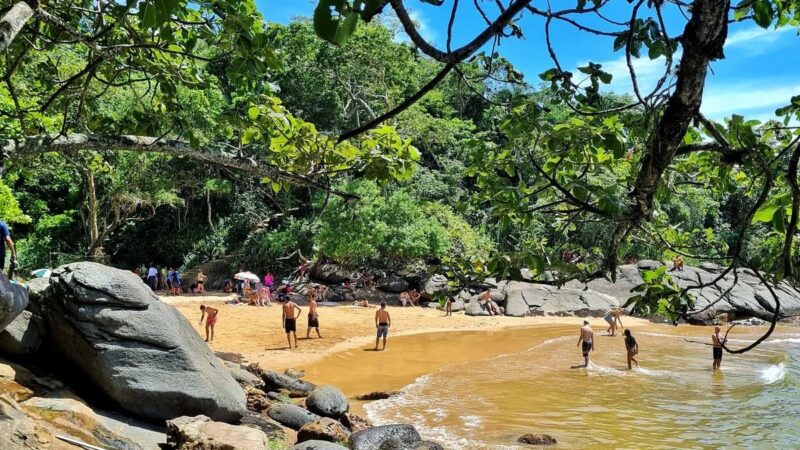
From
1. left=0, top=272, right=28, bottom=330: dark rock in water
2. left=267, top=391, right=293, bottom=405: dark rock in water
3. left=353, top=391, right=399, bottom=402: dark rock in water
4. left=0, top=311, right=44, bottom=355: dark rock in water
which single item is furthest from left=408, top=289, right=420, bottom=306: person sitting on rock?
left=0, top=272, right=28, bottom=330: dark rock in water

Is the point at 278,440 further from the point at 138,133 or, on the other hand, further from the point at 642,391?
the point at 642,391

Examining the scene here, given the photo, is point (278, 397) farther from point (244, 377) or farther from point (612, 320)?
point (612, 320)

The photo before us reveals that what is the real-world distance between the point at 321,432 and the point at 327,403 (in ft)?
5.62

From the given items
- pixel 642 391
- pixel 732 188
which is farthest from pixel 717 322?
pixel 732 188

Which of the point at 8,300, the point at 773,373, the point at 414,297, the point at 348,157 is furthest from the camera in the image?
the point at 414,297

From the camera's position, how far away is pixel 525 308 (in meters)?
25.5

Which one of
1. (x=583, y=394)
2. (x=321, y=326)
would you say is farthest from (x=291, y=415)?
(x=321, y=326)

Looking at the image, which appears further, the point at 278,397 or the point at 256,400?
the point at 278,397

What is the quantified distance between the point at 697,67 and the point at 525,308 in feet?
80.6

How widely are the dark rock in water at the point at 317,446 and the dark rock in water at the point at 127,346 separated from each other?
1.08 m

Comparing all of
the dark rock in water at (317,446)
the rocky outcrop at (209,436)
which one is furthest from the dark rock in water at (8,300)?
the dark rock in water at (317,446)

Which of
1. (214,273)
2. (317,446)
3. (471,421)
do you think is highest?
(214,273)

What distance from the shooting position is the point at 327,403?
32.2ft

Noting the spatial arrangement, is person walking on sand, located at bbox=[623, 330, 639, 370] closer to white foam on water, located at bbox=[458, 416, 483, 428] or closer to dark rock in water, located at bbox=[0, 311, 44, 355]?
white foam on water, located at bbox=[458, 416, 483, 428]
